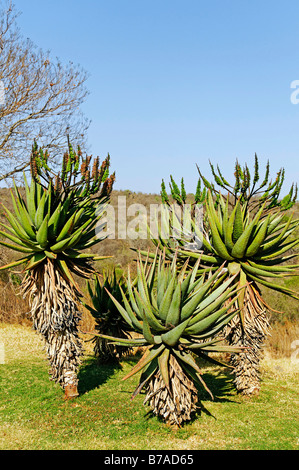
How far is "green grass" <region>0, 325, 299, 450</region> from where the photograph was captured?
4750mm

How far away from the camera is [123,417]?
5.48m

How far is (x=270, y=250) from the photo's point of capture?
19.8 feet

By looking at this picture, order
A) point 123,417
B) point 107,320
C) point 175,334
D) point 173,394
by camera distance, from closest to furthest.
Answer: point 175,334, point 173,394, point 123,417, point 107,320

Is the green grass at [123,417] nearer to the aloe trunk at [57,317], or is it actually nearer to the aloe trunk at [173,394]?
the aloe trunk at [173,394]

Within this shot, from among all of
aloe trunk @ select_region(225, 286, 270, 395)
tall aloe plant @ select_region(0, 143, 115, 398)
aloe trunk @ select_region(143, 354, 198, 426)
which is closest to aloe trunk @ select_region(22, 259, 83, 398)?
tall aloe plant @ select_region(0, 143, 115, 398)

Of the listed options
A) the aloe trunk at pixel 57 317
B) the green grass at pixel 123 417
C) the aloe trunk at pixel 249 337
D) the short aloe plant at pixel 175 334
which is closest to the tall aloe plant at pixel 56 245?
the aloe trunk at pixel 57 317

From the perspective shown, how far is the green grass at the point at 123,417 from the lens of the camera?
4.75 meters

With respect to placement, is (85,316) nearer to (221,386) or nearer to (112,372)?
(112,372)

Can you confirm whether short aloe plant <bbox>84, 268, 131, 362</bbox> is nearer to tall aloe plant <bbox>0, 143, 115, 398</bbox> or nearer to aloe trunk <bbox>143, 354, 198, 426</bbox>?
tall aloe plant <bbox>0, 143, 115, 398</bbox>

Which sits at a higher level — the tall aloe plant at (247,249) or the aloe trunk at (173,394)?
the tall aloe plant at (247,249)

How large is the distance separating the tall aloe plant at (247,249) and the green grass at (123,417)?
673 millimetres

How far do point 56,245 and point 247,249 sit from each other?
9.20ft

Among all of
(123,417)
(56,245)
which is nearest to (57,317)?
(56,245)

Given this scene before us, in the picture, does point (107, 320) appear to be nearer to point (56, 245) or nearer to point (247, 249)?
point (56, 245)
